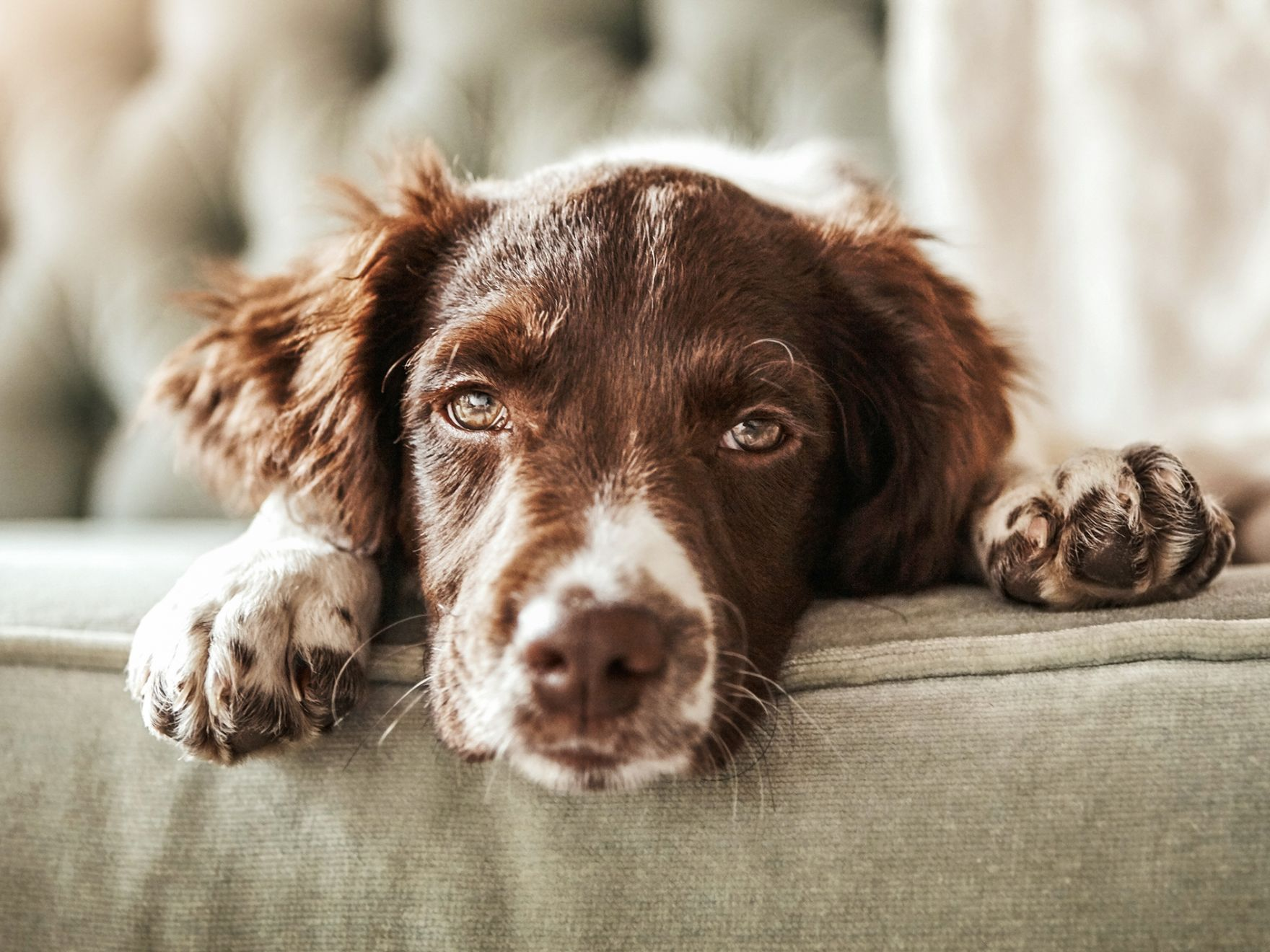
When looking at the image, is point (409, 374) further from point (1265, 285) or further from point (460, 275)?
point (1265, 285)

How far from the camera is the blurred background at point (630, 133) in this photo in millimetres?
2453

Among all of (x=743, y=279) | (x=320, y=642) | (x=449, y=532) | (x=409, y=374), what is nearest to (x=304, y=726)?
(x=320, y=642)

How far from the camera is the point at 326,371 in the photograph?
1.54 m

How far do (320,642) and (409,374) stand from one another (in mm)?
472

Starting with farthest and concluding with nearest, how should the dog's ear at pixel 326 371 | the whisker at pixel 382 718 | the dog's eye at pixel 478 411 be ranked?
the dog's ear at pixel 326 371 < the dog's eye at pixel 478 411 < the whisker at pixel 382 718

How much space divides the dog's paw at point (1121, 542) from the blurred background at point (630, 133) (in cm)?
101

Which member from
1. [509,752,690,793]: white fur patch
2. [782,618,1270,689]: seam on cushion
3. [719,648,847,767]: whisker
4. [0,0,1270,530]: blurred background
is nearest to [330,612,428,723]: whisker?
[509,752,690,793]: white fur patch

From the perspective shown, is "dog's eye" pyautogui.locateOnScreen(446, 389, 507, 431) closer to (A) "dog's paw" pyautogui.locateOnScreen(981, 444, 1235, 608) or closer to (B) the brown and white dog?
(B) the brown and white dog

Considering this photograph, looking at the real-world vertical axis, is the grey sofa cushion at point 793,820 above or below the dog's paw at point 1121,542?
below

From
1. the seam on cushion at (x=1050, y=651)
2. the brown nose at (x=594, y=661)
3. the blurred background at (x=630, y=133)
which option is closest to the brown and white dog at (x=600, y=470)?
the brown nose at (x=594, y=661)

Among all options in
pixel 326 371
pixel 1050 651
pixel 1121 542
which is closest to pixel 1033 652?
pixel 1050 651

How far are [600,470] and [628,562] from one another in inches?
7.1

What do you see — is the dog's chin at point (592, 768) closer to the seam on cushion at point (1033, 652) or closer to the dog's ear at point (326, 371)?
the seam on cushion at point (1033, 652)

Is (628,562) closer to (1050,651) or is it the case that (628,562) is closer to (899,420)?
(1050,651)
